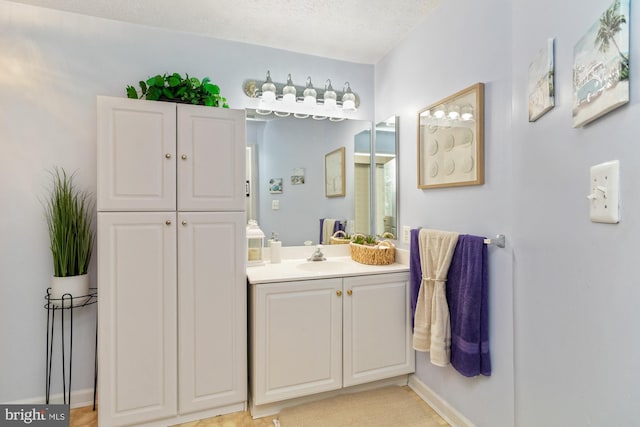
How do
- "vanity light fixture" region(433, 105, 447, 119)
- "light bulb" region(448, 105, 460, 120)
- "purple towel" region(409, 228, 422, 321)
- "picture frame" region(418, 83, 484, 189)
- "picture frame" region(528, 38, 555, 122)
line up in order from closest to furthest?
"picture frame" region(528, 38, 555, 122) → "picture frame" region(418, 83, 484, 189) → "light bulb" region(448, 105, 460, 120) → "vanity light fixture" region(433, 105, 447, 119) → "purple towel" region(409, 228, 422, 321)

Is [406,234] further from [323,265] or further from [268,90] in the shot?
[268,90]

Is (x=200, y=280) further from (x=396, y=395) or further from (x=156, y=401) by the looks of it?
(x=396, y=395)

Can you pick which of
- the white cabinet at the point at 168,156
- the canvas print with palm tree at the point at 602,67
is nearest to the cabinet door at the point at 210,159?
the white cabinet at the point at 168,156

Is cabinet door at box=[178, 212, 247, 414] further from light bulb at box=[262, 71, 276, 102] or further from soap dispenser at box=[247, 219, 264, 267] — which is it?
light bulb at box=[262, 71, 276, 102]

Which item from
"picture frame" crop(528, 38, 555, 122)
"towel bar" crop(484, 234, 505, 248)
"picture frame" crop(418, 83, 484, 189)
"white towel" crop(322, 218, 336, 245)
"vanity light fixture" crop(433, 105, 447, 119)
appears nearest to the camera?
"picture frame" crop(528, 38, 555, 122)

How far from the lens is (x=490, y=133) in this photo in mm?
1587

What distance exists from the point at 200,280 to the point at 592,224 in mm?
1716

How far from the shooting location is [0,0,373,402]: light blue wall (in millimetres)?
1875

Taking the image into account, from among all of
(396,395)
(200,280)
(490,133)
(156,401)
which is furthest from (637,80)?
(156,401)

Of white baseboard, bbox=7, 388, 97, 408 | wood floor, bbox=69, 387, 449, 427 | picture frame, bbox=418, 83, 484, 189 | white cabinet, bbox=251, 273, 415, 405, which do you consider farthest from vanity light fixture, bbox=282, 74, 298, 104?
white baseboard, bbox=7, 388, 97, 408

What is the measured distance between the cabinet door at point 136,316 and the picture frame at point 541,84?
1.71 metres

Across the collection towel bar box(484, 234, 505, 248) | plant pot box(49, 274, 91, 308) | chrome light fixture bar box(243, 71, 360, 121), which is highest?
chrome light fixture bar box(243, 71, 360, 121)

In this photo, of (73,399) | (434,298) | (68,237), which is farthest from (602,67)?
(73,399)

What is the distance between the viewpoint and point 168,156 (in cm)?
174
